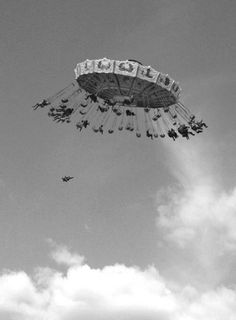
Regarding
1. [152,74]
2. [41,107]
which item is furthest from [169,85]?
[41,107]

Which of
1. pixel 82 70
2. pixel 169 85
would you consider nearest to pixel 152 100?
pixel 169 85

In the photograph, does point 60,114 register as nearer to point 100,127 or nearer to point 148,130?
point 100,127

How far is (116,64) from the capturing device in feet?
297

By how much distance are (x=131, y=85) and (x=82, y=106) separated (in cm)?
732

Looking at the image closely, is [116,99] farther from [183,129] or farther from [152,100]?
[183,129]

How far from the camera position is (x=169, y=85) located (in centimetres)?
9356

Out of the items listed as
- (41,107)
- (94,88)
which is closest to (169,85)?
(94,88)

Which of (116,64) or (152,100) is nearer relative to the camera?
(116,64)

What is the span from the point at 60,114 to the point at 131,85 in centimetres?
982

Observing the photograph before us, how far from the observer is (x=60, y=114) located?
9488 centimetres

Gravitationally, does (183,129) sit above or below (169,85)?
below

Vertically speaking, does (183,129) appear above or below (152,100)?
below

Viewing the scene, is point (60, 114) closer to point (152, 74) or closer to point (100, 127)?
point (100, 127)

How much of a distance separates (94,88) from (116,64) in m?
6.76
